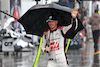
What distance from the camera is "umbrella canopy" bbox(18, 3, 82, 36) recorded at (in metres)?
6.31

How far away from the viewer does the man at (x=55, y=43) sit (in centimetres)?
623

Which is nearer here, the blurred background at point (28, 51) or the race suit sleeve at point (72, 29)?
the race suit sleeve at point (72, 29)

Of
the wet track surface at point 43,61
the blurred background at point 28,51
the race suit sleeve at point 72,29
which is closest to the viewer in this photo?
the race suit sleeve at point 72,29

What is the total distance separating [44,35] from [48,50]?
1.45 feet

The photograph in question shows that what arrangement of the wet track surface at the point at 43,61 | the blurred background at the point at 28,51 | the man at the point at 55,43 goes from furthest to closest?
the blurred background at the point at 28,51 → the wet track surface at the point at 43,61 → the man at the point at 55,43

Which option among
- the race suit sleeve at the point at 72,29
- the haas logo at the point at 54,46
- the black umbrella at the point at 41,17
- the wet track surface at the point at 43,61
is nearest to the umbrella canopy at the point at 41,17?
the black umbrella at the point at 41,17

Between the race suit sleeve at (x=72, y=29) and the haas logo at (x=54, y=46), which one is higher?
the race suit sleeve at (x=72, y=29)

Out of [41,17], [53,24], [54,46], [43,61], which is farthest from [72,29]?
[43,61]

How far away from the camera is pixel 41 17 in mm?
6723

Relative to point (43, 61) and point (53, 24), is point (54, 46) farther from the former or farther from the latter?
point (43, 61)

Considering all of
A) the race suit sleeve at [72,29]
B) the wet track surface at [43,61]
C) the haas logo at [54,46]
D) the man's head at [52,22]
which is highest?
the man's head at [52,22]

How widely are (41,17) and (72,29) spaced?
34.4 inches

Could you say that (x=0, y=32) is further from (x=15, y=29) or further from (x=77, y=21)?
(x=77, y=21)

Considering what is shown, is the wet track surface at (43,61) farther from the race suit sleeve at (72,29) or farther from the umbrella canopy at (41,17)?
the race suit sleeve at (72,29)
